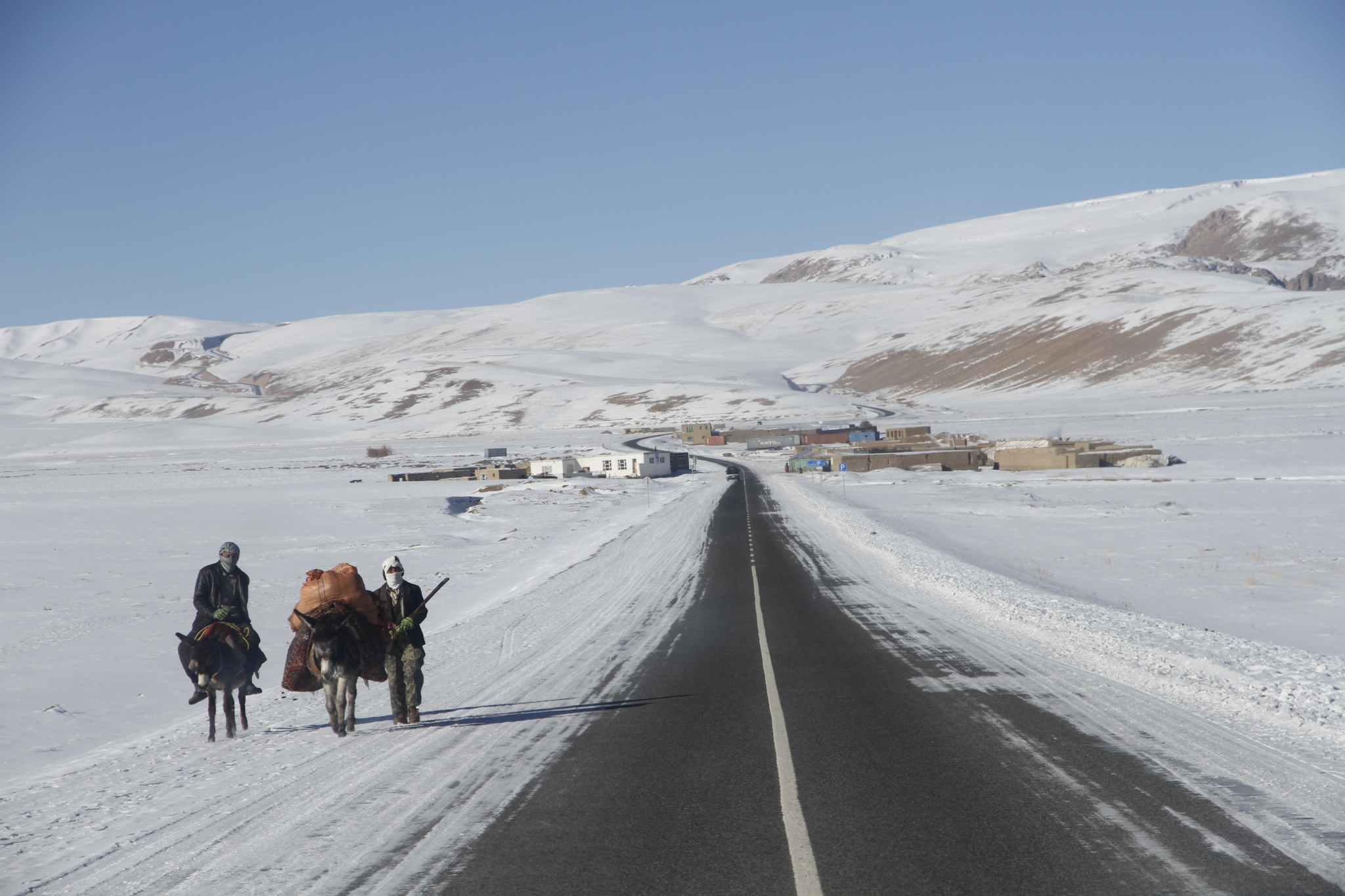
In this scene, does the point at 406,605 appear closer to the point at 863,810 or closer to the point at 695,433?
the point at 863,810

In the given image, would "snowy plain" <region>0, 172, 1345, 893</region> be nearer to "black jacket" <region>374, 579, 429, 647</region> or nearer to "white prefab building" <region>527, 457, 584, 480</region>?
"black jacket" <region>374, 579, 429, 647</region>

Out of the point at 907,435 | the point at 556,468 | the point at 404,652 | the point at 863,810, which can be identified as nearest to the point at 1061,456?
the point at 907,435

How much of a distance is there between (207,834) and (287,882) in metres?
1.36

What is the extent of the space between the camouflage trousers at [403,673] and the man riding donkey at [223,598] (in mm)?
1528

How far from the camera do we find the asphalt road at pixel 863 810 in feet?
19.4

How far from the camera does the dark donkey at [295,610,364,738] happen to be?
9.59 metres

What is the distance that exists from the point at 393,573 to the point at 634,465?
221 ft

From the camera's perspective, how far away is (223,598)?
32.3 ft

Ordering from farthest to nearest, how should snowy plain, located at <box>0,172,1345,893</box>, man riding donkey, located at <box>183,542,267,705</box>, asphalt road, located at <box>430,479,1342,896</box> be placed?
1. man riding donkey, located at <box>183,542,267,705</box>
2. snowy plain, located at <box>0,172,1345,893</box>
3. asphalt road, located at <box>430,479,1342,896</box>

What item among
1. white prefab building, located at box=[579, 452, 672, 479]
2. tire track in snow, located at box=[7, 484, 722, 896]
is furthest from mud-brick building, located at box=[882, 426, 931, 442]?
tire track in snow, located at box=[7, 484, 722, 896]

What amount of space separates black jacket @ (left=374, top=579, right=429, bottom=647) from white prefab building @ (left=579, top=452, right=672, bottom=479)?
216ft

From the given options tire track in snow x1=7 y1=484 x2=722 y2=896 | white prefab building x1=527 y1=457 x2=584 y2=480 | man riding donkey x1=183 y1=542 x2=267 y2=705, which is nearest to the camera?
tire track in snow x1=7 y1=484 x2=722 y2=896

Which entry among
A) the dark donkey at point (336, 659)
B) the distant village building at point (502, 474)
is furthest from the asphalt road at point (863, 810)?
the distant village building at point (502, 474)

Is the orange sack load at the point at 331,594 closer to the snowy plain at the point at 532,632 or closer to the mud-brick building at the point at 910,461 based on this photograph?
the snowy plain at the point at 532,632
